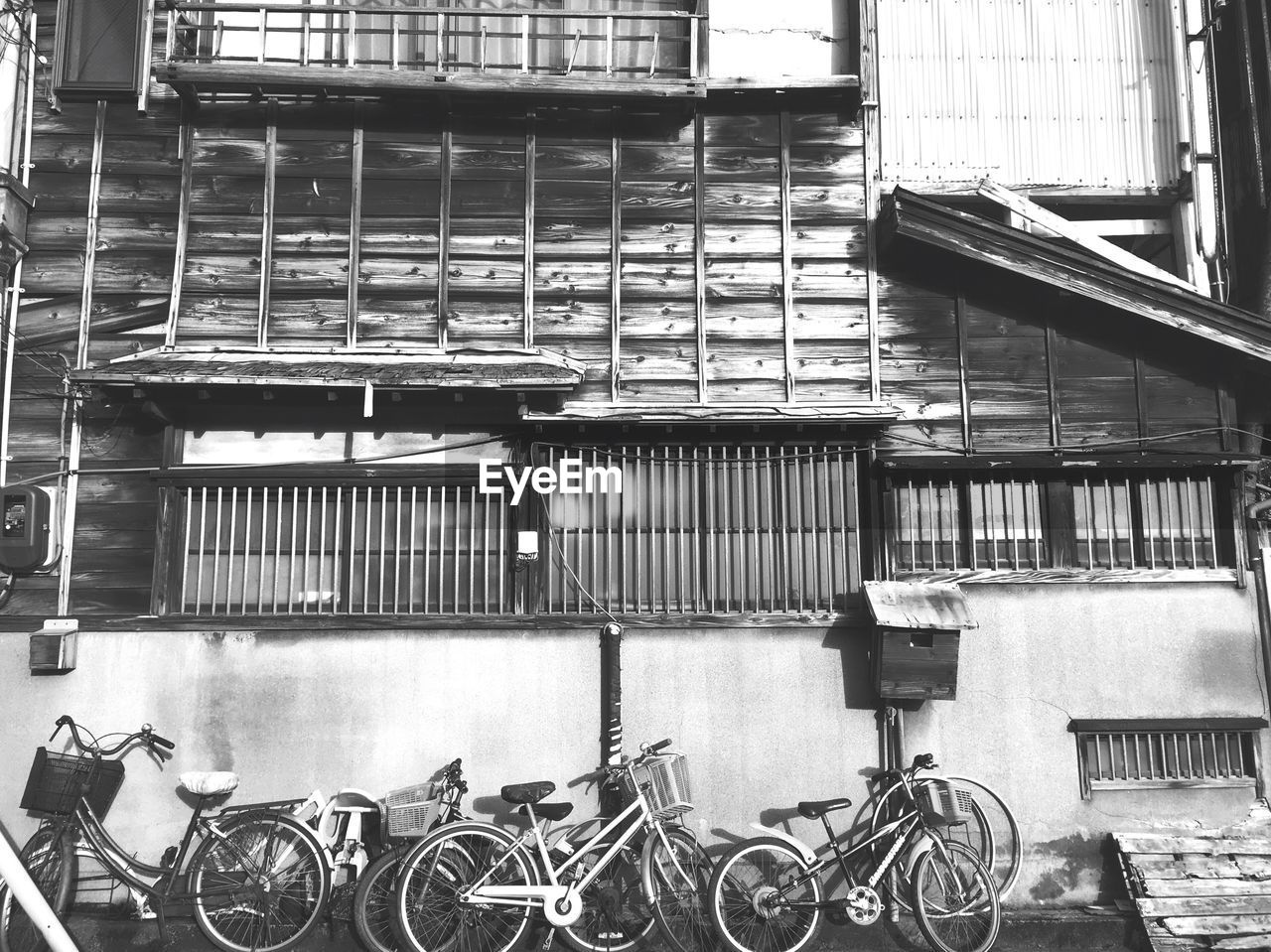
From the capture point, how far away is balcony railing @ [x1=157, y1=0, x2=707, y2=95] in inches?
353

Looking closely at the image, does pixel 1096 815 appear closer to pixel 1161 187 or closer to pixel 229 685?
pixel 1161 187

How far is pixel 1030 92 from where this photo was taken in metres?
10.1

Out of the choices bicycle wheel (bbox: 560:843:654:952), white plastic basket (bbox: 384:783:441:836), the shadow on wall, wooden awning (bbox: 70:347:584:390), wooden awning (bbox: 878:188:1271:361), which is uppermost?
wooden awning (bbox: 878:188:1271:361)

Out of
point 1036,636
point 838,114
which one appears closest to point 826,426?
point 1036,636

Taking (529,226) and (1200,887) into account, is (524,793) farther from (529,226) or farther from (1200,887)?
Answer: (1200,887)

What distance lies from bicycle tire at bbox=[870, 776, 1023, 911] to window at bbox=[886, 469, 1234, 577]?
2098 millimetres

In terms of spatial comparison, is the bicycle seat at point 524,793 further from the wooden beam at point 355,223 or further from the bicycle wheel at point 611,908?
the wooden beam at point 355,223

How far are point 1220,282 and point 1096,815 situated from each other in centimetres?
596

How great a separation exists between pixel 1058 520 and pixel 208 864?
8380 mm

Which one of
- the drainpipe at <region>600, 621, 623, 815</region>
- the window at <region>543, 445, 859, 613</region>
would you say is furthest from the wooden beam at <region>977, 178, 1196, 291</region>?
the drainpipe at <region>600, 621, 623, 815</region>

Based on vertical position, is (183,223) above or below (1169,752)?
above

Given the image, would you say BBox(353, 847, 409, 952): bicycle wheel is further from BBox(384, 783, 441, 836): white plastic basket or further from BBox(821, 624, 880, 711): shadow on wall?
BBox(821, 624, 880, 711): shadow on wall

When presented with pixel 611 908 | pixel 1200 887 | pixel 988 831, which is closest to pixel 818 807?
pixel 988 831

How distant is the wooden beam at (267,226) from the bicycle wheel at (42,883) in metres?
4.73
